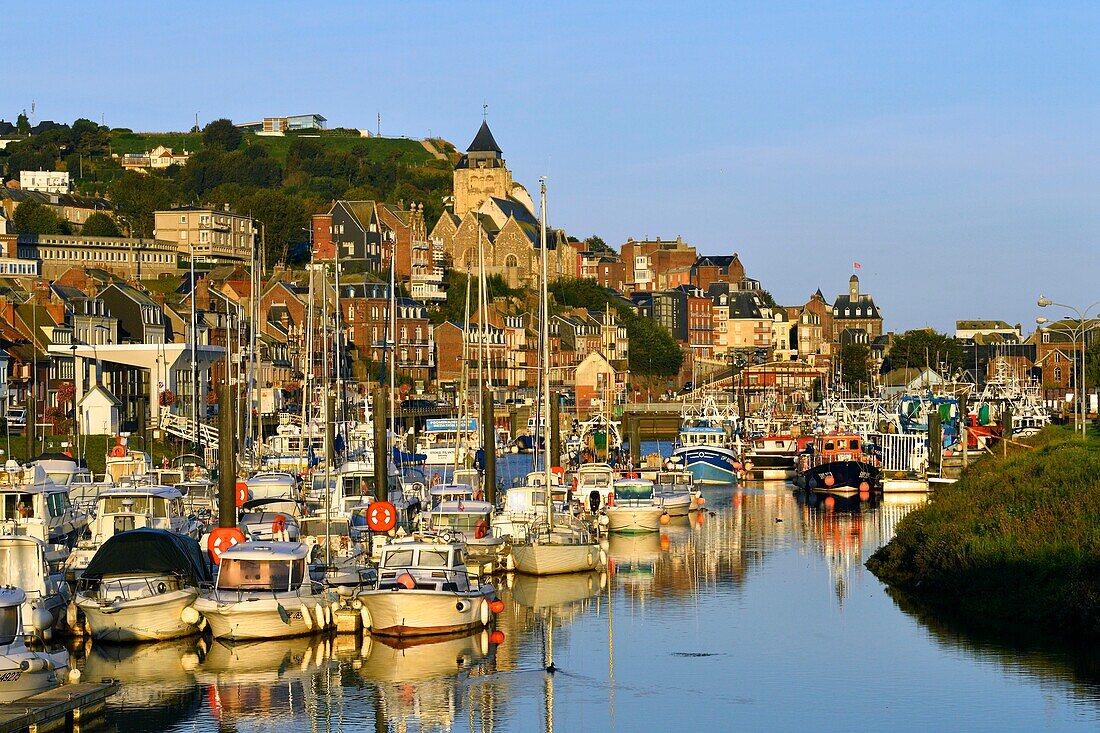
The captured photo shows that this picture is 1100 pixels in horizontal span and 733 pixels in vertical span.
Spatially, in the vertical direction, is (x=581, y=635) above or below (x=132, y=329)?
below

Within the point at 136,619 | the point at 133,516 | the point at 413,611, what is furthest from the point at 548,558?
the point at 136,619

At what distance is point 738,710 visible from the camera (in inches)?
1379

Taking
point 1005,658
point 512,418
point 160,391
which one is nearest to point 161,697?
point 1005,658

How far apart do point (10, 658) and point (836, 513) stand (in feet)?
176

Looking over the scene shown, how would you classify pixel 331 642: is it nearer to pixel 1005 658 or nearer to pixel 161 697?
pixel 161 697

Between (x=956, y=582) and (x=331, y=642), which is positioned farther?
(x=956, y=582)

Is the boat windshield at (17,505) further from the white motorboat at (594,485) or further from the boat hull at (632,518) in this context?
the white motorboat at (594,485)

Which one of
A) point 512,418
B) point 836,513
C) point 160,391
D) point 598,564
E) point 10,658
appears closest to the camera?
point 10,658

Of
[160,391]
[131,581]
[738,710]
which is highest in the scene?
[160,391]

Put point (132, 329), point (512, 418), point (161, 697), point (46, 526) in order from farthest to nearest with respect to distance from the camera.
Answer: point (512, 418), point (132, 329), point (46, 526), point (161, 697)

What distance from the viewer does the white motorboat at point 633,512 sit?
6681cm

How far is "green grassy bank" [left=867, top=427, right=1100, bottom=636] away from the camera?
41.0m

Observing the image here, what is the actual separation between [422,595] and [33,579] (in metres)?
8.46

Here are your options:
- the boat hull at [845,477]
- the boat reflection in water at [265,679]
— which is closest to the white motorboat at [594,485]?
the boat hull at [845,477]
